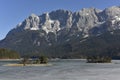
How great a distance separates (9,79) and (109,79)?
26.3 m

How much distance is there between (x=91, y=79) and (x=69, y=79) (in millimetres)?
5736

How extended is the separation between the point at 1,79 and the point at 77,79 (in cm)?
2003

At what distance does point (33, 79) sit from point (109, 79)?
65.4 ft

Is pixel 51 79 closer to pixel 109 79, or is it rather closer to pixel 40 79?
pixel 40 79

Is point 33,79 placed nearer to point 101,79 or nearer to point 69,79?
point 69,79

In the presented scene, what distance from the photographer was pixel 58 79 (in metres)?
94.2

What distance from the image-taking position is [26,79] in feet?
310

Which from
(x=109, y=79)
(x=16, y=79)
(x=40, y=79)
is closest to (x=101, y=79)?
(x=109, y=79)

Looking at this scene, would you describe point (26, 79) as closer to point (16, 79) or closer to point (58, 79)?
point (16, 79)

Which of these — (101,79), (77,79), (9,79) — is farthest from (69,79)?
(9,79)

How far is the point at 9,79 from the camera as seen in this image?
313 feet

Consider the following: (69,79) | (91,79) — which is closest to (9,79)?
(69,79)

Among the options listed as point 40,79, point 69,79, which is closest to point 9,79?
point 40,79

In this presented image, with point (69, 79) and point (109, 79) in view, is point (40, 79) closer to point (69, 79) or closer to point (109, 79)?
point (69, 79)
